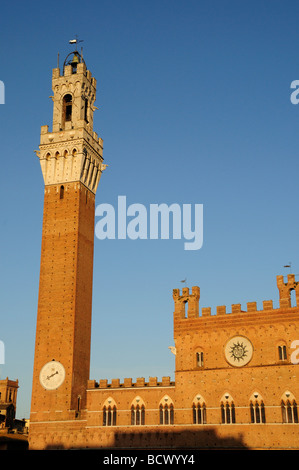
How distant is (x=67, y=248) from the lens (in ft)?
176

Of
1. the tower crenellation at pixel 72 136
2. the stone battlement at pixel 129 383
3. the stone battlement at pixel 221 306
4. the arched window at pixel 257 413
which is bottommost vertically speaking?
the arched window at pixel 257 413

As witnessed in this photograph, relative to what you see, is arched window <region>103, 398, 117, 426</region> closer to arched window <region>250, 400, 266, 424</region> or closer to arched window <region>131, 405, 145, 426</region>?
arched window <region>131, 405, 145, 426</region>

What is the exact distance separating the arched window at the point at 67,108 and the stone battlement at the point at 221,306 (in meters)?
22.7

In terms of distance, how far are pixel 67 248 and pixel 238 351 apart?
1890cm

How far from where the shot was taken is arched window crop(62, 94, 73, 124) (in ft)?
196

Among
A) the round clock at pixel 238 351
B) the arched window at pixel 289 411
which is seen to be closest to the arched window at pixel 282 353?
the round clock at pixel 238 351

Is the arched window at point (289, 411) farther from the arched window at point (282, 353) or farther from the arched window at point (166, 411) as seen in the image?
the arched window at point (166, 411)

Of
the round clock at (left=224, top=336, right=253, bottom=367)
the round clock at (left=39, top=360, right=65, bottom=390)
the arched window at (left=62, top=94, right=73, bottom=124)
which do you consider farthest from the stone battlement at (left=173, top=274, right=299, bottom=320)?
the arched window at (left=62, top=94, right=73, bottom=124)

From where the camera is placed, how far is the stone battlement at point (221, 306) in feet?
147

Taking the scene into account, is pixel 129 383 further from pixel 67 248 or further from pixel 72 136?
pixel 72 136

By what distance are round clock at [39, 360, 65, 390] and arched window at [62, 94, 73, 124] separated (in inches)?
993
